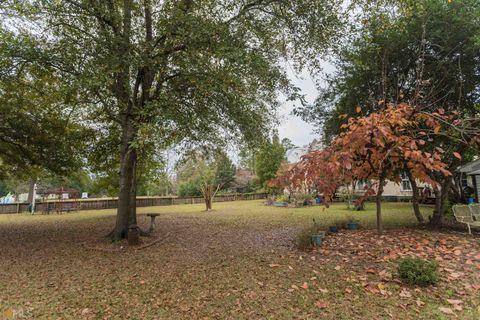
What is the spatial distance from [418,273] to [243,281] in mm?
2676

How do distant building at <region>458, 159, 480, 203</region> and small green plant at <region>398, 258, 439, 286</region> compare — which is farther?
distant building at <region>458, 159, 480, 203</region>

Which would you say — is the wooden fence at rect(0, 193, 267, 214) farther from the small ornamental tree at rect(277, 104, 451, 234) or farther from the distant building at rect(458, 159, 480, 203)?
the distant building at rect(458, 159, 480, 203)

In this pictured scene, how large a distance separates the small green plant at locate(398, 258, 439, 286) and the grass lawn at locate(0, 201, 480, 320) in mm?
132

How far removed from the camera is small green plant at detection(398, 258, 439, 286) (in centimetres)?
394

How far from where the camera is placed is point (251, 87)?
660cm

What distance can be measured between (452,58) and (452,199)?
956 centimetres

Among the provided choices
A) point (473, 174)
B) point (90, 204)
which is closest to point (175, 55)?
point (473, 174)

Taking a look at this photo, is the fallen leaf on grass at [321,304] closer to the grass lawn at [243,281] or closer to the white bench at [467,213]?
the grass lawn at [243,281]

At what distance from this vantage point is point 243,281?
4.46 m

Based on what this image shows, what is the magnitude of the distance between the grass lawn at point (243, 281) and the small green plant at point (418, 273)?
0.43 ft

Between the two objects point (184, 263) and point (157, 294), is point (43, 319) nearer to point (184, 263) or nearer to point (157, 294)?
point (157, 294)

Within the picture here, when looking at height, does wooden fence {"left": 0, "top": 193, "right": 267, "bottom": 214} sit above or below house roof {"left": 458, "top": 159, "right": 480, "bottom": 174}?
below

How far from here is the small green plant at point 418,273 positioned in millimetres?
3943

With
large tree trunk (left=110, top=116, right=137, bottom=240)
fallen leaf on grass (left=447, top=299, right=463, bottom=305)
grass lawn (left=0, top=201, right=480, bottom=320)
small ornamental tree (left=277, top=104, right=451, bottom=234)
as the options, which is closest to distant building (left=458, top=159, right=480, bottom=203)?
grass lawn (left=0, top=201, right=480, bottom=320)
